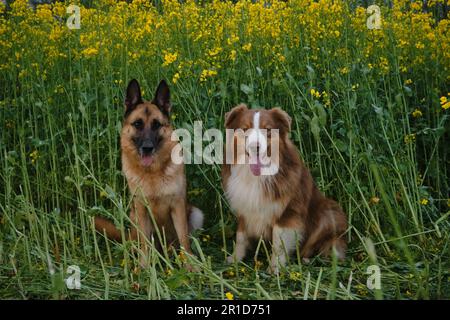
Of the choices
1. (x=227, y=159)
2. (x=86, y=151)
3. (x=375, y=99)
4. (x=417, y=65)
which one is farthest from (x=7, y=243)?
(x=417, y=65)

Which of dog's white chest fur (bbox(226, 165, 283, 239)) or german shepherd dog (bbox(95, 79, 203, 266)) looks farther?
german shepherd dog (bbox(95, 79, 203, 266))

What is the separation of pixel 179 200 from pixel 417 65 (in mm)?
2077

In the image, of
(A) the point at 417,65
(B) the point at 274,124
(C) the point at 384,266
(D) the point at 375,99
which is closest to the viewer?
(C) the point at 384,266

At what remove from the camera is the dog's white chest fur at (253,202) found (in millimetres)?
3689

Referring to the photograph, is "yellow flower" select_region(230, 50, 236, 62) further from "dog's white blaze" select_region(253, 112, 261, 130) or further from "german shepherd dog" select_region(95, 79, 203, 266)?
"dog's white blaze" select_region(253, 112, 261, 130)

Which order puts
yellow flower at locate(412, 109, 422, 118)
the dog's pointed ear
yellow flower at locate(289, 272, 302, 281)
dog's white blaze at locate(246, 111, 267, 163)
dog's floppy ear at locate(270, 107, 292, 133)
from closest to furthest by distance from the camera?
yellow flower at locate(289, 272, 302, 281), dog's white blaze at locate(246, 111, 267, 163), dog's floppy ear at locate(270, 107, 292, 133), the dog's pointed ear, yellow flower at locate(412, 109, 422, 118)

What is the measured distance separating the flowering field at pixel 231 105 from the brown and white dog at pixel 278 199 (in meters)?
0.12

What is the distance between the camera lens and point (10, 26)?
4758 millimetres

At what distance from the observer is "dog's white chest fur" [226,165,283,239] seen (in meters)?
3.69

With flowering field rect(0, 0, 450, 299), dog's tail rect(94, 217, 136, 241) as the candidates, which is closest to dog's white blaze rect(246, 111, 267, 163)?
flowering field rect(0, 0, 450, 299)

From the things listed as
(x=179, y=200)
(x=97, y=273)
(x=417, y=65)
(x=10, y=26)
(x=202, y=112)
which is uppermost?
(x=10, y=26)

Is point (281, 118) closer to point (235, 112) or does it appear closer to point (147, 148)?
point (235, 112)

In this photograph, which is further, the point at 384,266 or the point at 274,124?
the point at 274,124
